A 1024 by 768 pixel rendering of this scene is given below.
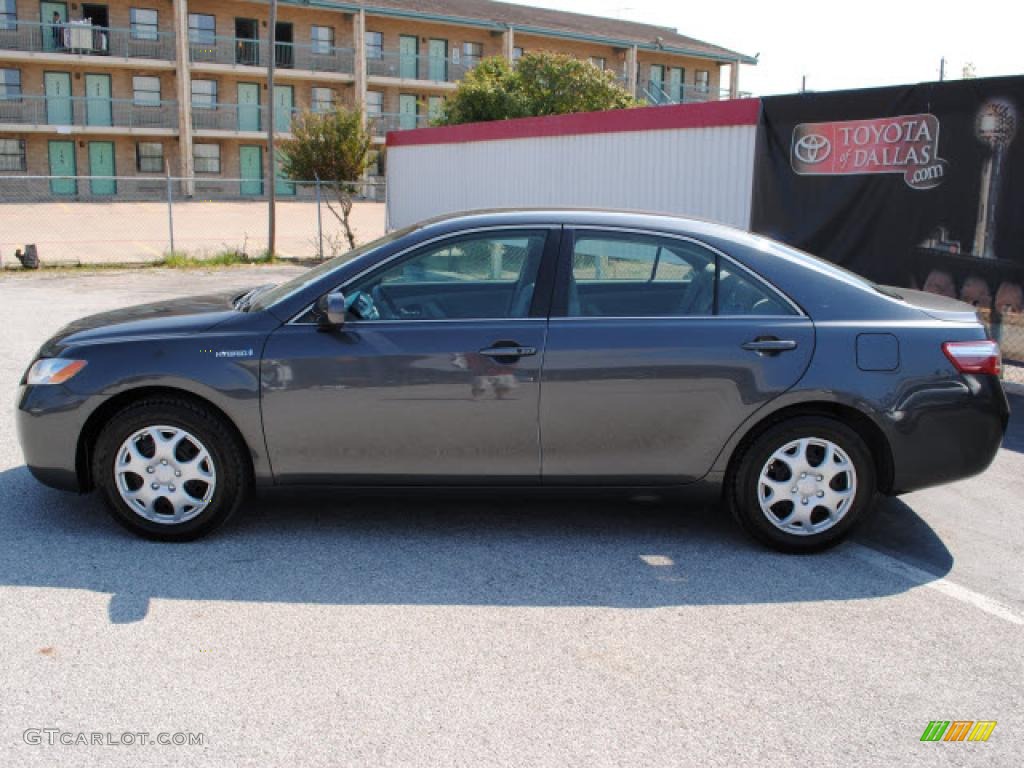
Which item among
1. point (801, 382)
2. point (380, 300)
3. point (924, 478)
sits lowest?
point (924, 478)

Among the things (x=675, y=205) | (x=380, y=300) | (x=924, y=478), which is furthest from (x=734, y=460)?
(x=675, y=205)

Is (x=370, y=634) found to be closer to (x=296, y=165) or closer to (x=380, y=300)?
(x=380, y=300)

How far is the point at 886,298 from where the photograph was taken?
4.98m

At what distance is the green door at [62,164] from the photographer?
1655 inches

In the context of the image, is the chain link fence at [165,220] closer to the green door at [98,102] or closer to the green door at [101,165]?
the green door at [101,165]

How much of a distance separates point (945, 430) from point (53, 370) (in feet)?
13.8

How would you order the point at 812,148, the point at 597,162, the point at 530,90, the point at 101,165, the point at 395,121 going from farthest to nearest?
the point at 395,121, the point at 101,165, the point at 530,90, the point at 597,162, the point at 812,148

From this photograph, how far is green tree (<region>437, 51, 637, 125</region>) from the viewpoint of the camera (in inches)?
1246

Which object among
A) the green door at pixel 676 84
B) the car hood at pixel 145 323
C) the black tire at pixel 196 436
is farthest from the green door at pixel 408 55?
the black tire at pixel 196 436

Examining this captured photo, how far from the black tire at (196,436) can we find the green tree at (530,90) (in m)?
27.8

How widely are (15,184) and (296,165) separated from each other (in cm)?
2137

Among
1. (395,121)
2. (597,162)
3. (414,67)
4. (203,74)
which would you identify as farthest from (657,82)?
(597,162)

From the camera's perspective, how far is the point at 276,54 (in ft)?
150

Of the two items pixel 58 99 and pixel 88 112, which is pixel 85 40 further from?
pixel 88 112
